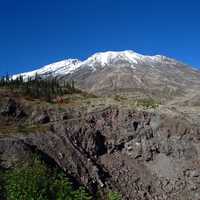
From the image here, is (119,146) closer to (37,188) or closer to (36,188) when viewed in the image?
(37,188)

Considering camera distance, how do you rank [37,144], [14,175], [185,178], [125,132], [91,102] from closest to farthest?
[14,175]
[37,144]
[185,178]
[125,132]
[91,102]

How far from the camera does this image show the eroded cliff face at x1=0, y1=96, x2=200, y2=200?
7788 cm

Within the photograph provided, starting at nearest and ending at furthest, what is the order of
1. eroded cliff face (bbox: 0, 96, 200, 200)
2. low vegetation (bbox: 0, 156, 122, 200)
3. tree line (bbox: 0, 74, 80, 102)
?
1. low vegetation (bbox: 0, 156, 122, 200)
2. eroded cliff face (bbox: 0, 96, 200, 200)
3. tree line (bbox: 0, 74, 80, 102)

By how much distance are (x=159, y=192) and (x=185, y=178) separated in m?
5.96

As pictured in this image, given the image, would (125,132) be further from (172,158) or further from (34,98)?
(34,98)

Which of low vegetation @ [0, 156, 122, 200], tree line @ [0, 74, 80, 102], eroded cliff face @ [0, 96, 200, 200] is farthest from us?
tree line @ [0, 74, 80, 102]

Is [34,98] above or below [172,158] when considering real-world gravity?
above

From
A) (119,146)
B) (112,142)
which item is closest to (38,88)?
(112,142)

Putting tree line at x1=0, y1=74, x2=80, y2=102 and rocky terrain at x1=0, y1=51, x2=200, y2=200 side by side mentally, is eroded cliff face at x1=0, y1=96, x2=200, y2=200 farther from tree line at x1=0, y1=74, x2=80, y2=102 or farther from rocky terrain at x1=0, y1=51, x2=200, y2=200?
tree line at x1=0, y1=74, x2=80, y2=102

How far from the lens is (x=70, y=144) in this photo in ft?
271

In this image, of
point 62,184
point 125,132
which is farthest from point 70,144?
point 62,184

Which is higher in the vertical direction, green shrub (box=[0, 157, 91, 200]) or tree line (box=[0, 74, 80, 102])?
tree line (box=[0, 74, 80, 102])

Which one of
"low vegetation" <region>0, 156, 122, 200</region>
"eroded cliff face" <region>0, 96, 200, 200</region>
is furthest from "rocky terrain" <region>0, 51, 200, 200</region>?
"low vegetation" <region>0, 156, 122, 200</region>

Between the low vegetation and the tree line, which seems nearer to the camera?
the low vegetation
